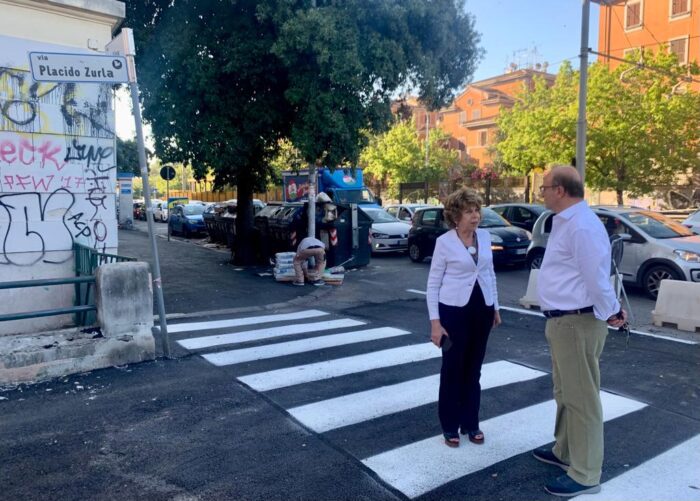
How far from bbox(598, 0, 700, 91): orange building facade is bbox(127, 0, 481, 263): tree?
88.8ft

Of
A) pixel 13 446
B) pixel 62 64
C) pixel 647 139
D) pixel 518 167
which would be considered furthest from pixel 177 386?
pixel 518 167

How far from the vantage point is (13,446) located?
4160 mm

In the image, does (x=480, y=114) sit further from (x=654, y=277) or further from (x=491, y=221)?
(x=654, y=277)

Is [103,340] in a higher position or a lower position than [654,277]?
higher

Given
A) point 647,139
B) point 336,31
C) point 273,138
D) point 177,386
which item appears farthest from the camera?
point 647,139

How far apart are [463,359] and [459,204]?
3.63 ft

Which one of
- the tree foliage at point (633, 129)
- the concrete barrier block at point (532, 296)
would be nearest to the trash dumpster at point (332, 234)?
the concrete barrier block at point (532, 296)

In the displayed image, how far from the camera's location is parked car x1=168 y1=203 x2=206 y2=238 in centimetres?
2645

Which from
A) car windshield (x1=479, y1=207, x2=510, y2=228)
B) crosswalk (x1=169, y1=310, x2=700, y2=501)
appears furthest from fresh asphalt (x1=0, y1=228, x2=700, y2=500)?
car windshield (x1=479, y1=207, x2=510, y2=228)

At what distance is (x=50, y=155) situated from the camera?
700 cm

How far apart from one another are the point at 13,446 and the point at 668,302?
8216 millimetres

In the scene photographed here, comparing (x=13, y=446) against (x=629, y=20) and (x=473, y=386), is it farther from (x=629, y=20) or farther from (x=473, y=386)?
(x=629, y=20)

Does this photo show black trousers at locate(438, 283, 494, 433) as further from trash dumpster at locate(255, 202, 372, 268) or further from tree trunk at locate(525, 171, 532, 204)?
tree trunk at locate(525, 171, 532, 204)

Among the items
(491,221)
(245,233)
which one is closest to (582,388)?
(491,221)
